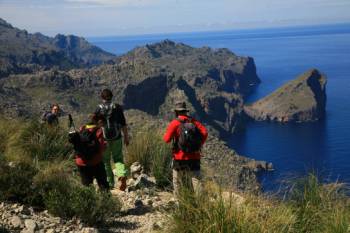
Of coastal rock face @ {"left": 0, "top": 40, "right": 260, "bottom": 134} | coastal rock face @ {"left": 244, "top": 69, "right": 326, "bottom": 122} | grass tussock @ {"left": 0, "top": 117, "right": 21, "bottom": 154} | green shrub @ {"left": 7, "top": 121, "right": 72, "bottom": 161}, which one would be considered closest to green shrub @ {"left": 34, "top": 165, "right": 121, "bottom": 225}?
green shrub @ {"left": 7, "top": 121, "right": 72, "bottom": 161}

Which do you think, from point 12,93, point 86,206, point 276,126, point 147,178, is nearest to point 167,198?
point 147,178

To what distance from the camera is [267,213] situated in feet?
17.7

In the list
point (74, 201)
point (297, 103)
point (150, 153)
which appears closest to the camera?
point (74, 201)

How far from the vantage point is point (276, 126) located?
15788 centimetres

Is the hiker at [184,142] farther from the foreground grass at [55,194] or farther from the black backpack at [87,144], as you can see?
the black backpack at [87,144]

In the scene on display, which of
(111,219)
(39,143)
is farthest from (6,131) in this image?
(111,219)

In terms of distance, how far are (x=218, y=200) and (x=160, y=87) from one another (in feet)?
472

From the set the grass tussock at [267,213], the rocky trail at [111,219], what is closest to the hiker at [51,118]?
the rocky trail at [111,219]

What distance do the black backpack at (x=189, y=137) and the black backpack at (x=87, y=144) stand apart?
1.32 metres

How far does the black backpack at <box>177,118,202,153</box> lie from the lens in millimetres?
6688

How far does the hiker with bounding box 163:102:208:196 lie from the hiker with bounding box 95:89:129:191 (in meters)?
1.51

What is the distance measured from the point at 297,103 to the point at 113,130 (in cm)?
17459

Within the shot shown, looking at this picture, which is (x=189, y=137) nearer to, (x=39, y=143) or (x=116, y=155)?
(x=116, y=155)

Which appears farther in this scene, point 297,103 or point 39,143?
point 297,103
